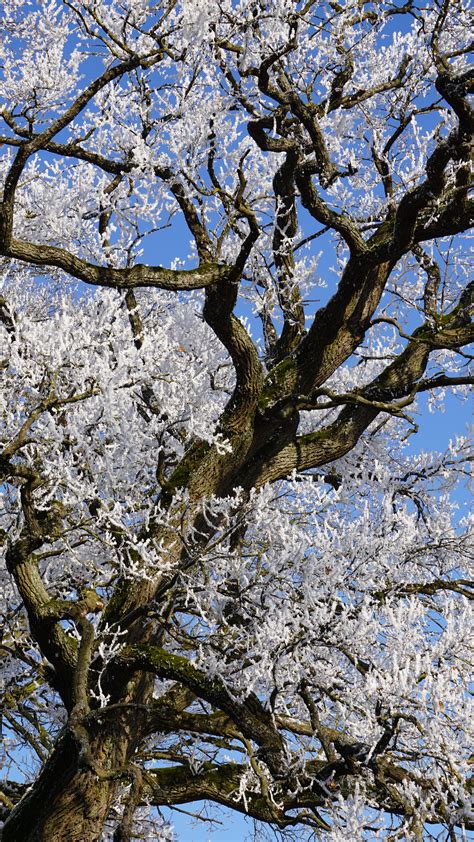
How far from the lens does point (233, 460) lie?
20.6ft

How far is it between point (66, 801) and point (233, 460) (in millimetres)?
2662

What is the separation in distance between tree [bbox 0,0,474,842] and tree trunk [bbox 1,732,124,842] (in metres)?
0.02

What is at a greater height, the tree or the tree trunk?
the tree

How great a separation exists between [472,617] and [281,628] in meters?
1.21

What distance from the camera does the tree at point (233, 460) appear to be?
514 cm

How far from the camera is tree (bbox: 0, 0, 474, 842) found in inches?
203

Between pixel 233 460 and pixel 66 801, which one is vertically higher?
pixel 233 460

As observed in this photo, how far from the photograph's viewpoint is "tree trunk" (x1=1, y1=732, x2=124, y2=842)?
5.39 metres

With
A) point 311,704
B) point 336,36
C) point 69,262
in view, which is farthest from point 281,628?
point 336,36

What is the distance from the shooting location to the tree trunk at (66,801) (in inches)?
212

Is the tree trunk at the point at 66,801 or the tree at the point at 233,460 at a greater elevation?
the tree at the point at 233,460

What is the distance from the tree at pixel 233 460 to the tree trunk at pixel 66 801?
0.02 metres

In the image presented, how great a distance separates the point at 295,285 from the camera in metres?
7.41

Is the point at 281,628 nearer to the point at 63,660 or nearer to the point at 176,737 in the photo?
the point at 63,660
